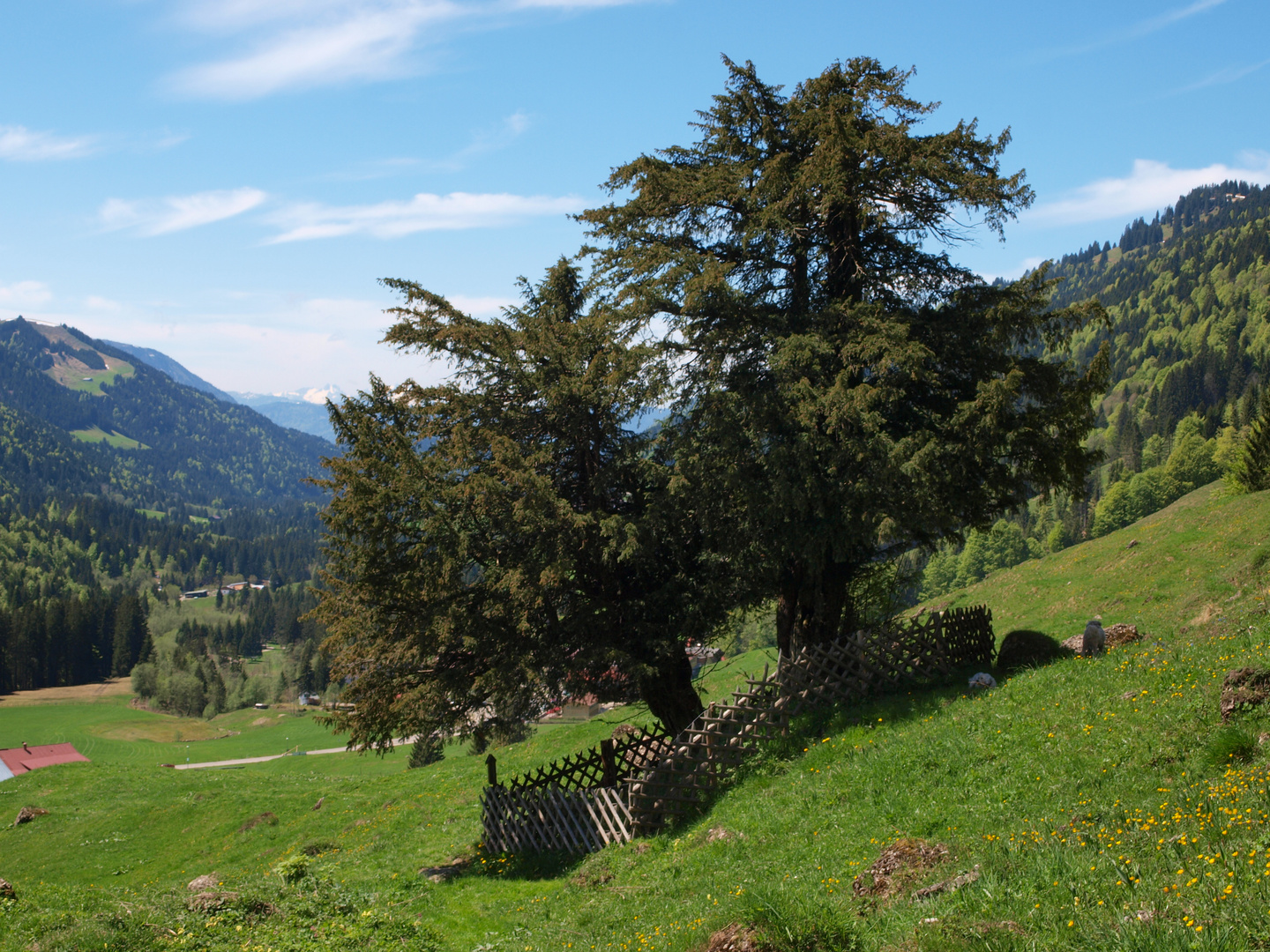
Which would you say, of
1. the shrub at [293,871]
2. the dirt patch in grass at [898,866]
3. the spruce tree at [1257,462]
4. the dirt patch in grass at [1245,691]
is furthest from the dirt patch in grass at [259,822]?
the spruce tree at [1257,462]

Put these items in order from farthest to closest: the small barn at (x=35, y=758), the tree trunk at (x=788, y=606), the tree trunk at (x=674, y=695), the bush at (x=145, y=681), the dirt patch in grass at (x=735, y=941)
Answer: the bush at (x=145, y=681), the small barn at (x=35, y=758), the tree trunk at (x=788, y=606), the tree trunk at (x=674, y=695), the dirt patch in grass at (x=735, y=941)

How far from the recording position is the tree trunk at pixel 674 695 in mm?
20312

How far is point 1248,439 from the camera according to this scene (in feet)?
185

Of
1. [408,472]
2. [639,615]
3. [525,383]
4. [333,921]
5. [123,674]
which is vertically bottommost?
[123,674]

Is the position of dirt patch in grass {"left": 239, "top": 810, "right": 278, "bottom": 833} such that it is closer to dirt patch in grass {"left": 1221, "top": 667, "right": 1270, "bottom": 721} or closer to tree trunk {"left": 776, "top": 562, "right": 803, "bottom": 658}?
tree trunk {"left": 776, "top": 562, "right": 803, "bottom": 658}

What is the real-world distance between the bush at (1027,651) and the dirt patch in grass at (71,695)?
177601 millimetres

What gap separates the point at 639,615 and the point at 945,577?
151 metres

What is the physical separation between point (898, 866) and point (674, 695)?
444 inches

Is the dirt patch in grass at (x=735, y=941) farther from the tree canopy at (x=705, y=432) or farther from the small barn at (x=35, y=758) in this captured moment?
the small barn at (x=35, y=758)

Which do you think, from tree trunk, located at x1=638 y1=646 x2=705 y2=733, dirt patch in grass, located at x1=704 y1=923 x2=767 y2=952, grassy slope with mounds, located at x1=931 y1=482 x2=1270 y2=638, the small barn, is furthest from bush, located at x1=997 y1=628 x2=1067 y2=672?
the small barn

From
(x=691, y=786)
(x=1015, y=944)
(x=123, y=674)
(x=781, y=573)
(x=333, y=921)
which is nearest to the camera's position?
(x=1015, y=944)

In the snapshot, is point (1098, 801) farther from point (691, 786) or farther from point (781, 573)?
point (781, 573)

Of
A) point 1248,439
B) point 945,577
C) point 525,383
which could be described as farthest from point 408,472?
point 945,577

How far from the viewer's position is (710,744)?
16.4 m
